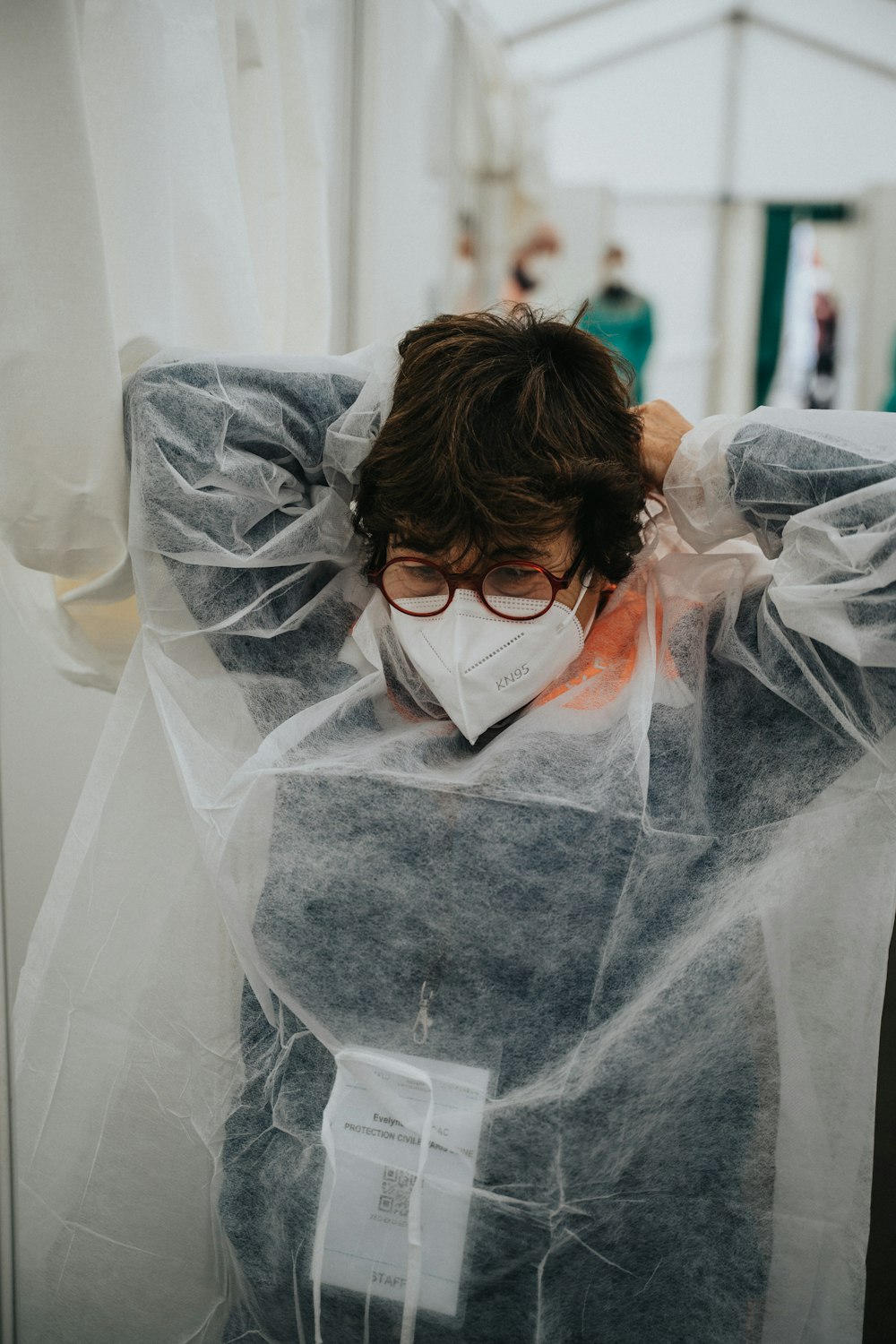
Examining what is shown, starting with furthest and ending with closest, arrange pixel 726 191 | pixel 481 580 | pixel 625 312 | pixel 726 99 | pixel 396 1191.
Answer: pixel 726 191
pixel 726 99
pixel 625 312
pixel 481 580
pixel 396 1191

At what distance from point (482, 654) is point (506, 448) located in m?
0.17

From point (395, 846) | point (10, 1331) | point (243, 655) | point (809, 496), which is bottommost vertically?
point (10, 1331)

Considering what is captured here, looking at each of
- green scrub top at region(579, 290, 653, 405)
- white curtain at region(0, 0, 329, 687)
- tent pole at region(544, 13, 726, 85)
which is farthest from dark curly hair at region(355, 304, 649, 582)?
tent pole at region(544, 13, 726, 85)

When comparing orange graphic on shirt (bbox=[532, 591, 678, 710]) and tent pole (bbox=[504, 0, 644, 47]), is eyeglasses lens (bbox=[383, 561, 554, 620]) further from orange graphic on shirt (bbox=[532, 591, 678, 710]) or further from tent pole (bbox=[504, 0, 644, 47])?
tent pole (bbox=[504, 0, 644, 47])

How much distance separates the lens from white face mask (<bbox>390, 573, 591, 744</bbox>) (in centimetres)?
84

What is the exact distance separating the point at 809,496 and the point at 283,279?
0.73 meters

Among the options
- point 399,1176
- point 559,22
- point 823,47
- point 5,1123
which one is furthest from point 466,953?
point 823,47

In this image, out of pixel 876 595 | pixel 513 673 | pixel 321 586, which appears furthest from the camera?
pixel 321 586

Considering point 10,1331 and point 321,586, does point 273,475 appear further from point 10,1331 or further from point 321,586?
point 10,1331

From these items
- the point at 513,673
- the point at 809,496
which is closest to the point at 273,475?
the point at 513,673

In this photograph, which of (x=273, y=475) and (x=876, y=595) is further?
(x=273, y=475)

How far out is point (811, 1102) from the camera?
0.77 meters

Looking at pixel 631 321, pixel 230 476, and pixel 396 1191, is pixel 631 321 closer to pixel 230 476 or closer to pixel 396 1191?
pixel 230 476

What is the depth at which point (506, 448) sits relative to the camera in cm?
81
